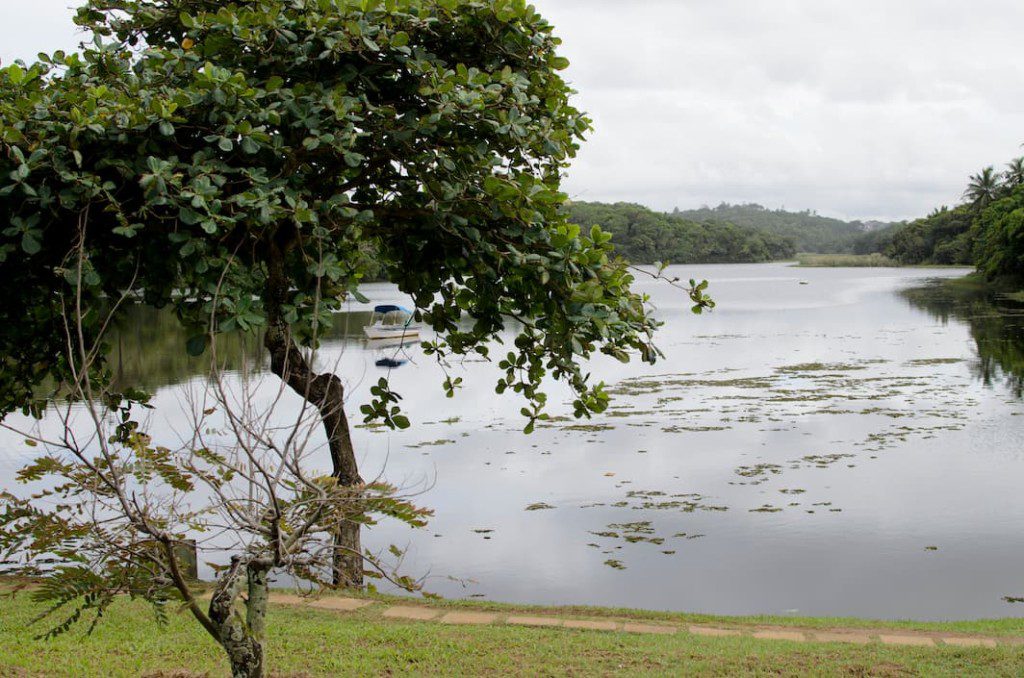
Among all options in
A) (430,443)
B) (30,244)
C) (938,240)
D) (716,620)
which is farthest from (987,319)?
(938,240)

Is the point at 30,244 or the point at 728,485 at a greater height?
the point at 30,244

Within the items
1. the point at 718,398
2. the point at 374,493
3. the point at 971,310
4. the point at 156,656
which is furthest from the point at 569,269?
the point at 971,310

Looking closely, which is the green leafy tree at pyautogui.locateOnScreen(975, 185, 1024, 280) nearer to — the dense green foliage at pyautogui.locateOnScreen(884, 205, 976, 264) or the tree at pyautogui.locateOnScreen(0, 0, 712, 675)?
the dense green foliage at pyautogui.locateOnScreen(884, 205, 976, 264)

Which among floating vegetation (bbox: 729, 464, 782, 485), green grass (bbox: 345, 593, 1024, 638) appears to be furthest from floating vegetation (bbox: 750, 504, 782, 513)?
green grass (bbox: 345, 593, 1024, 638)

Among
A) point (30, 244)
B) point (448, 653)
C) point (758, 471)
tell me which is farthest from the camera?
point (758, 471)

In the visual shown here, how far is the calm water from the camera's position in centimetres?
Result: 870

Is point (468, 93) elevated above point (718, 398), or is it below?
above

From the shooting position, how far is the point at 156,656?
4984mm

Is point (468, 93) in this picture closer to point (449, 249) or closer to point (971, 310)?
point (449, 249)

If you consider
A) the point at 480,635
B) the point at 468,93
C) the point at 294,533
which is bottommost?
the point at 480,635

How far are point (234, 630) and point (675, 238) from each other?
8173cm

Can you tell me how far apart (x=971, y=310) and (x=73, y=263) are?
1708 inches

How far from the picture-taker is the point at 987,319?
118 feet

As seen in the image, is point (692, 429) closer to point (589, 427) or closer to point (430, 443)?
point (589, 427)
